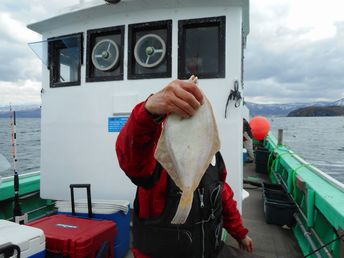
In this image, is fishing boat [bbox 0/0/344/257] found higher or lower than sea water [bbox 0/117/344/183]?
higher

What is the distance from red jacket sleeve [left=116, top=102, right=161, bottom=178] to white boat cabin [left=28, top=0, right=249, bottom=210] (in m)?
2.63

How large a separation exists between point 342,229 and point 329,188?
1.46 metres

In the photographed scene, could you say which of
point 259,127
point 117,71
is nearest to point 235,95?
point 117,71

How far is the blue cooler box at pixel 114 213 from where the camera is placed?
4.11 meters

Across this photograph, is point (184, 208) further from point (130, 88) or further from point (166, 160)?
point (130, 88)

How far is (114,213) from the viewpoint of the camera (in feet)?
13.5

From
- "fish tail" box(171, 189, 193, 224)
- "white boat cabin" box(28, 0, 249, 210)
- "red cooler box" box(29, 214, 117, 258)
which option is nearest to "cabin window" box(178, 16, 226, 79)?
"white boat cabin" box(28, 0, 249, 210)

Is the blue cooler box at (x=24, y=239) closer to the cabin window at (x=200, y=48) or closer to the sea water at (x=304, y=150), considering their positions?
the cabin window at (x=200, y=48)

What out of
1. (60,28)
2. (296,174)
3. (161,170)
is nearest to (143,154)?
(161,170)

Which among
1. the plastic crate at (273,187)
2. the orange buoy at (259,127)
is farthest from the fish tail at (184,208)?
the orange buoy at (259,127)

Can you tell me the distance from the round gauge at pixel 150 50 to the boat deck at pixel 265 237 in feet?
9.43

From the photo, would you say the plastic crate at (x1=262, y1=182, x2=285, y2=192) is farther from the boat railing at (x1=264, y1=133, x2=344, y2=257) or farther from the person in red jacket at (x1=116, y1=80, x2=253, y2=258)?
the person in red jacket at (x1=116, y1=80, x2=253, y2=258)

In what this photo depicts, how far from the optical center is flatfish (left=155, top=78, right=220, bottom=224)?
1.67 m

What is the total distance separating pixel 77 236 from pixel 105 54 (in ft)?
9.81
